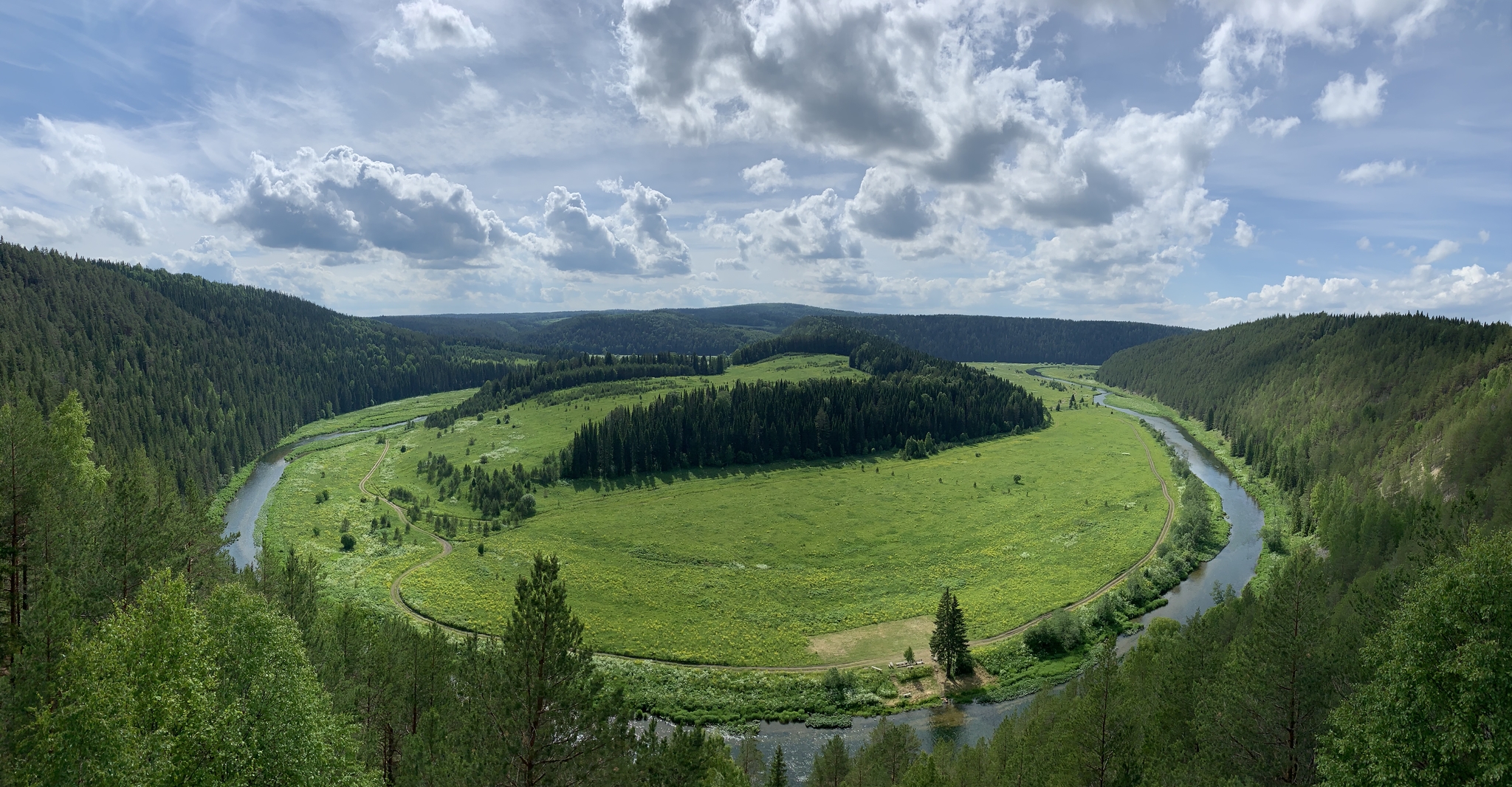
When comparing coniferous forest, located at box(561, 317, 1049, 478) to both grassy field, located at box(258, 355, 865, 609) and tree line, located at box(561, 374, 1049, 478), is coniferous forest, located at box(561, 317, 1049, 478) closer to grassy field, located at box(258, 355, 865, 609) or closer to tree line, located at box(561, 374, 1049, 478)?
tree line, located at box(561, 374, 1049, 478)

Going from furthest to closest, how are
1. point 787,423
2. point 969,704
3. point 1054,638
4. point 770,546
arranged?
point 787,423 < point 770,546 < point 1054,638 < point 969,704

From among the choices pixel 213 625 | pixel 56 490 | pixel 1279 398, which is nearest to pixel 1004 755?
pixel 213 625

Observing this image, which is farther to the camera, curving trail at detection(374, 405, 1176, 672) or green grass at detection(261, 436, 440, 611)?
green grass at detection(261, 436, 440, 611)

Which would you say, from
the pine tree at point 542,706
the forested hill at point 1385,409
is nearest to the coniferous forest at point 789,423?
the forested hill at point 1385,409

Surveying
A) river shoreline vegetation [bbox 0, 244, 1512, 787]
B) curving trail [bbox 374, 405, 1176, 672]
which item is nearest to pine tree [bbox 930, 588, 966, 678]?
river shoreline vegetation [bbox 0, 244, 1512, 787]

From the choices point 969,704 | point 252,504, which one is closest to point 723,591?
point 969,704

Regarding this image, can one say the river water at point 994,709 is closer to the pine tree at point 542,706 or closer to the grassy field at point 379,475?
the pine tree at point 542,706

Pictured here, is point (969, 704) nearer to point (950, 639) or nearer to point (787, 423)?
point (950, 639)
